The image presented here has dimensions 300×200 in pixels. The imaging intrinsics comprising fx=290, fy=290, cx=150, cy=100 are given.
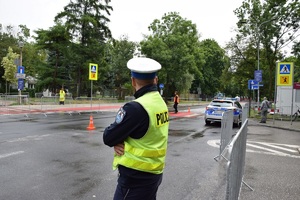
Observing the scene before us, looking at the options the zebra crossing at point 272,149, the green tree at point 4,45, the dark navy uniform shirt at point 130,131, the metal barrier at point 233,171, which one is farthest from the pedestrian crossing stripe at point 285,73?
the green tree at point 4,45

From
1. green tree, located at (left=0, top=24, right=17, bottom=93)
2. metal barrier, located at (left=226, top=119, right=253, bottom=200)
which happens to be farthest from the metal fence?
green tree, located at (left=0, top=24, right=17, bottom=93)

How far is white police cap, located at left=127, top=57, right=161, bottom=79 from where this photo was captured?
2496 millimetres

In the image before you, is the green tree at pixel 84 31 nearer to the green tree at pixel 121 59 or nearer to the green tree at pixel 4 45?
the green tree at pixel 121 59

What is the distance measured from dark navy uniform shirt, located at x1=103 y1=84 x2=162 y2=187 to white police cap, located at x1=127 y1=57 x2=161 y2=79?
0.29 m

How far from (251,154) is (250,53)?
26.7m

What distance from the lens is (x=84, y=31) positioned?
42.6 meters

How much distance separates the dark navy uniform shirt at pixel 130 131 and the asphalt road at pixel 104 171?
2.37 metres

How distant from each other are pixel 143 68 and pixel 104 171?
4217 millimetres

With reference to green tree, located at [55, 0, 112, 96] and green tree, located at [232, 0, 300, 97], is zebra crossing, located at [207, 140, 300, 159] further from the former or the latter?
green tree, located at [55, 0, 112, 96]

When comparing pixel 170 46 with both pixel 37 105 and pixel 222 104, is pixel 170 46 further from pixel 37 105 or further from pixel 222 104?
pixel 222 104

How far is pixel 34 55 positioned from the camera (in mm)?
68938

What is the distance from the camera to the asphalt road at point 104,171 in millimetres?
4930

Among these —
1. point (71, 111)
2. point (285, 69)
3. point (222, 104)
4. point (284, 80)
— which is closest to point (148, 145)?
point (222, 104)

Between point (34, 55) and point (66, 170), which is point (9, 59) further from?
point (66, 170)
